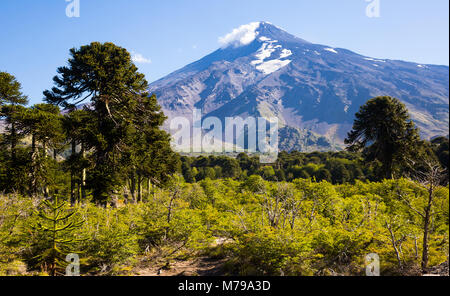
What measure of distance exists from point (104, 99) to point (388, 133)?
23.9 meters

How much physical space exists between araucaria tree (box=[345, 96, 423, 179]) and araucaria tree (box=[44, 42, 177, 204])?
20.8 m

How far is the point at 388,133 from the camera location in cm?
2331

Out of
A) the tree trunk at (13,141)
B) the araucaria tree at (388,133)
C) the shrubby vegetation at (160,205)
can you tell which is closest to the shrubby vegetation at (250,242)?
the shrubby vegetation at (160,205)

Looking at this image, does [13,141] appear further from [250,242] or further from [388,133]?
[388,133]

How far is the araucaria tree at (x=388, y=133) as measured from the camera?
892 inches

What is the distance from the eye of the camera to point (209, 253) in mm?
11023

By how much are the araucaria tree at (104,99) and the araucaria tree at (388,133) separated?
20.8 metres

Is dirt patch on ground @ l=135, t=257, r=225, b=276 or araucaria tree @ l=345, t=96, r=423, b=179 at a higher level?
araucaria tree @ l=345, t=96, r=423, b=179

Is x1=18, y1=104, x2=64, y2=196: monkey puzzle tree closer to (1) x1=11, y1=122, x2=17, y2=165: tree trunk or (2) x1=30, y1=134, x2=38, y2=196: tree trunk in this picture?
(2) x1=30, y1=134, x2=38, y2=196: tree trunk

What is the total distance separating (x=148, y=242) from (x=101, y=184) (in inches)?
261

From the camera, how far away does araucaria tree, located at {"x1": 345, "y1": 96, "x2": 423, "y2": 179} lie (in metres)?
22.7

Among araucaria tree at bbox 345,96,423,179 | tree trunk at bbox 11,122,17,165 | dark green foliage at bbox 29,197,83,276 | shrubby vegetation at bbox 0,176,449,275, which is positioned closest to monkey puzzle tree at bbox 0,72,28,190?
tree trunk at bbox 11,122,17,165
